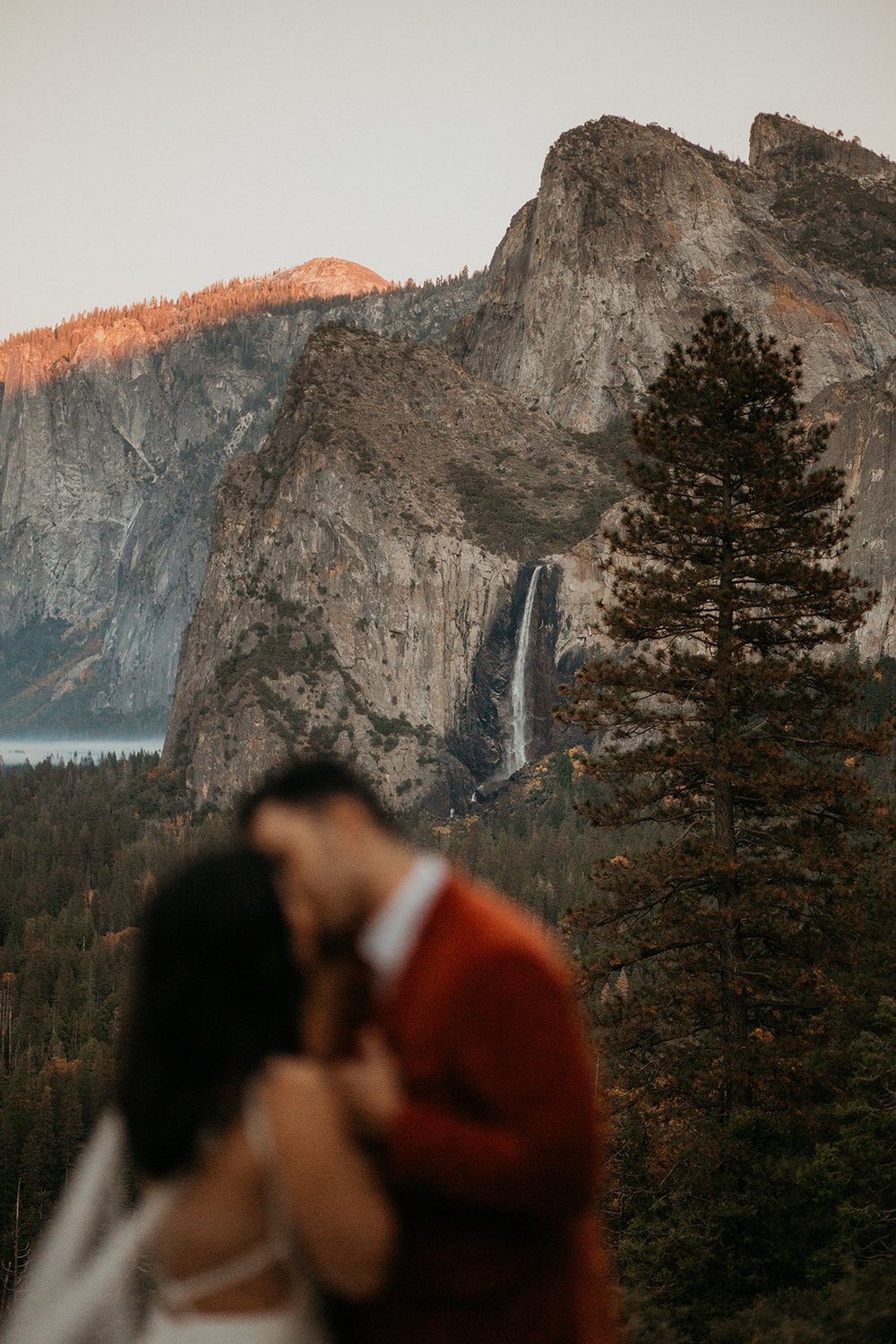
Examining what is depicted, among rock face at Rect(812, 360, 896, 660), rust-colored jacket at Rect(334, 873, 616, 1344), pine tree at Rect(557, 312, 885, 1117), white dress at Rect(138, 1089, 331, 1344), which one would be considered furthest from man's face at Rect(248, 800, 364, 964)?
rock face at Rect(812, 360, 896, 660)

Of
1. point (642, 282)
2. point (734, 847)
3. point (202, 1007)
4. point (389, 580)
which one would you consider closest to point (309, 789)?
point (202, 1007)

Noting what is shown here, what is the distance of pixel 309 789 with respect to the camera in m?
3.14

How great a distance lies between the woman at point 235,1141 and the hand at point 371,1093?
0.14ft

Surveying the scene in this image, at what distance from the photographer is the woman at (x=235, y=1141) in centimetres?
275

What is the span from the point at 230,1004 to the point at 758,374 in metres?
17.9

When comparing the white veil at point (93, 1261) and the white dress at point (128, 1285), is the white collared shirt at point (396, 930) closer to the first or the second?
the white dress at point (128, 1285)

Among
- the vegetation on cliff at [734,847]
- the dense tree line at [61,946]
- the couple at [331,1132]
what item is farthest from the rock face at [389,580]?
the couple at [331,1132]

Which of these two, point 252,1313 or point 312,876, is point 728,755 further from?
point 252,1313

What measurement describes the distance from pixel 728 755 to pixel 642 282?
166 meters

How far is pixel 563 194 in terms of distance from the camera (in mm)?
176375

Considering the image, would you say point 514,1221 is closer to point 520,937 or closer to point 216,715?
point 520,937

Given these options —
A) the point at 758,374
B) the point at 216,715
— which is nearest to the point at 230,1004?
the point at 758,374

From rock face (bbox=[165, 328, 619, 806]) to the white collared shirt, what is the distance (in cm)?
13227

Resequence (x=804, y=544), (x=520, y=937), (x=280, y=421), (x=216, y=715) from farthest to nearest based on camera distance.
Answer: (x=280, y=421), (x=216, y=715), (x=804, y=544), (x=520, y=937)
